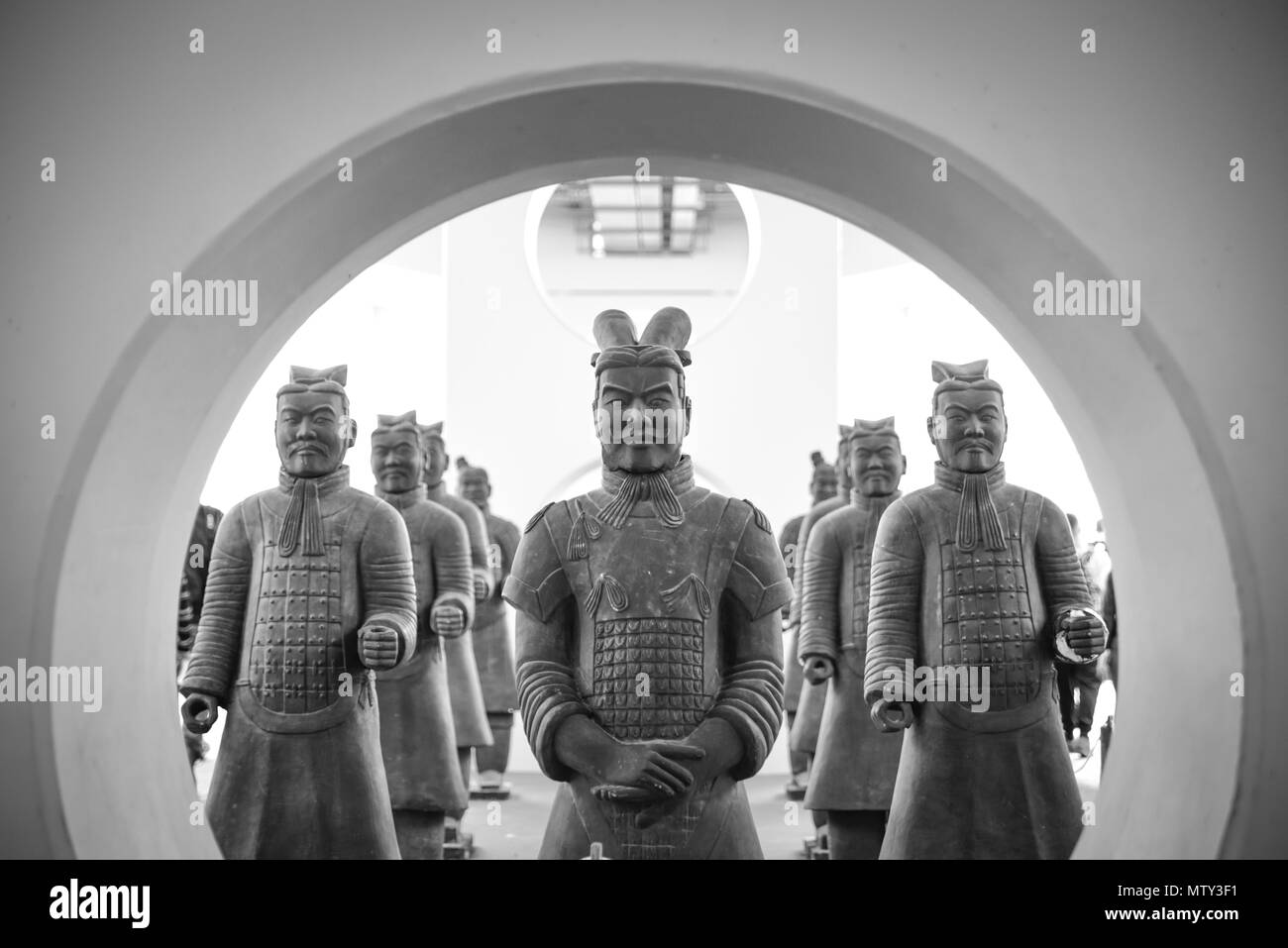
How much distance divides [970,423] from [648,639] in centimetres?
132

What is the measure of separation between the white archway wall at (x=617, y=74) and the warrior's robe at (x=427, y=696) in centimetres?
267

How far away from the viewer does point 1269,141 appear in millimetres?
2504

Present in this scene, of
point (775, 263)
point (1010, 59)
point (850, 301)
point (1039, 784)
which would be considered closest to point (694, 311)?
point (775, 263)

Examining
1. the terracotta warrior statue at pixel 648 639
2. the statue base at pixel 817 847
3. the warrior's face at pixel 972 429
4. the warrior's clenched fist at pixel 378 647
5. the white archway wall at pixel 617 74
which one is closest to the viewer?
the white archway wall at pixel 617 74

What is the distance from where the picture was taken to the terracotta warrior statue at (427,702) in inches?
207

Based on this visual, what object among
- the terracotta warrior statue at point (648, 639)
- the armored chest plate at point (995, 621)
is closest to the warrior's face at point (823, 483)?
the armored chest plate at point (995, 621)

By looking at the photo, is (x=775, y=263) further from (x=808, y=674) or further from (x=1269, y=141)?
(x=1269, y=141)

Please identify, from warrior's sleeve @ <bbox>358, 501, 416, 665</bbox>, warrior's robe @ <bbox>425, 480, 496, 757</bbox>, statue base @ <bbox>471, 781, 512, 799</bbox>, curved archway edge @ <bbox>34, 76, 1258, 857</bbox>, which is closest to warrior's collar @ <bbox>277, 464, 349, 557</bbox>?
warrior's sleeve @ <bbox>358, 501, 416, 665</bbox>

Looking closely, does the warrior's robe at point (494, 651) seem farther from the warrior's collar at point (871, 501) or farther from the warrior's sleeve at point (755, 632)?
the warrior's sleeve at point (755, 632)

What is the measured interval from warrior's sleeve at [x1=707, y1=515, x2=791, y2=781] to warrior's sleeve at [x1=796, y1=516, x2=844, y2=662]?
6.13ft

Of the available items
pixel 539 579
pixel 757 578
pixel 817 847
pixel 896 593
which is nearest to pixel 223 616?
pixel 539 579

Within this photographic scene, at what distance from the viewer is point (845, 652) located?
521 centimetres

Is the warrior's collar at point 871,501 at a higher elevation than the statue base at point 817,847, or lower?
higher

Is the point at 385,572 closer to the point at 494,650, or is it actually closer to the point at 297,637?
the point at 297,637
